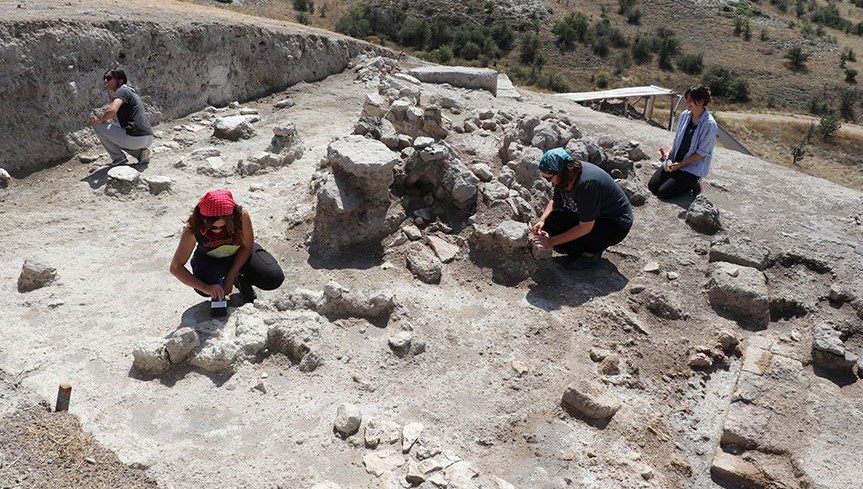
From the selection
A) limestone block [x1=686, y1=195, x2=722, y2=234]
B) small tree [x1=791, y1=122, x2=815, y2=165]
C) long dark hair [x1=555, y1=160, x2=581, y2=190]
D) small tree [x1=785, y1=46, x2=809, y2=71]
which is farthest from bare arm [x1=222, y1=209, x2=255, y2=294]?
small tree [x1=785, y1=46, x2=809, y2=71]

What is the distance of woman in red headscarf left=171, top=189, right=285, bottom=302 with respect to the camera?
4652 mm

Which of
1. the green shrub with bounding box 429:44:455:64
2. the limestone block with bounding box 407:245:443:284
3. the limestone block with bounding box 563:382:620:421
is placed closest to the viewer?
the limestone block with bounding box 563:382:620:421

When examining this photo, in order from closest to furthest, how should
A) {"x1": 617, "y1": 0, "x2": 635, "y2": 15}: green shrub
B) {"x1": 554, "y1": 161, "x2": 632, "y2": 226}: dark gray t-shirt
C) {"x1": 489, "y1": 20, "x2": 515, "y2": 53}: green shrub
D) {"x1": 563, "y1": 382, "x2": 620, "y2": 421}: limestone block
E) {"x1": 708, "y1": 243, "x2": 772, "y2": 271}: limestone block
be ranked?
{"x1": 563, "y1": 382, "x2": 620, "y2": 421}: limestone block
{"x1": 554, "y1": 161, "x2": 632, "y2": 226}: dark gray t-shirt
{"x1": 708, "y1": 243, "x2": 772, "y2": 271}: limestone block
{"x1": 489, "y1": 20, "x2": 515, "y2": 53}: green shrub
{"x1": 617, "y1": 0, "x2": 635, "y2": 15}: green shrub

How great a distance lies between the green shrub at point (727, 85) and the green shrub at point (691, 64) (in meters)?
1.73

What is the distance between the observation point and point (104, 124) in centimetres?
757

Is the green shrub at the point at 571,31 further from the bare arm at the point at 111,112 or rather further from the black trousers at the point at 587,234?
the black trousers at the point at 587,234

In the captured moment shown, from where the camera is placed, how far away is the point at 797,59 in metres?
35.8

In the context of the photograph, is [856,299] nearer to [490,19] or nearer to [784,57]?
[490,19]

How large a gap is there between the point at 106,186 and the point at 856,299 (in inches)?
298

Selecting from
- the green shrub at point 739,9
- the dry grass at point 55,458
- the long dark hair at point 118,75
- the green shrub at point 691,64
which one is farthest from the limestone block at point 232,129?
the green shrub at point 739,9

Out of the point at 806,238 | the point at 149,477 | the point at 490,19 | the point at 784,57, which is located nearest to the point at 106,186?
the point at 149,477

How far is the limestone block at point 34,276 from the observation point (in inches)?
206

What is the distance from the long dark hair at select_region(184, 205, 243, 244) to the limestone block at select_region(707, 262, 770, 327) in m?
4.08

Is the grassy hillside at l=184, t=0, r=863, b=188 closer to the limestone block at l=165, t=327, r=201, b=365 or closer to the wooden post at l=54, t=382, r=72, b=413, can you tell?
the limestone block at l=165, t=327, r=201, b=365
